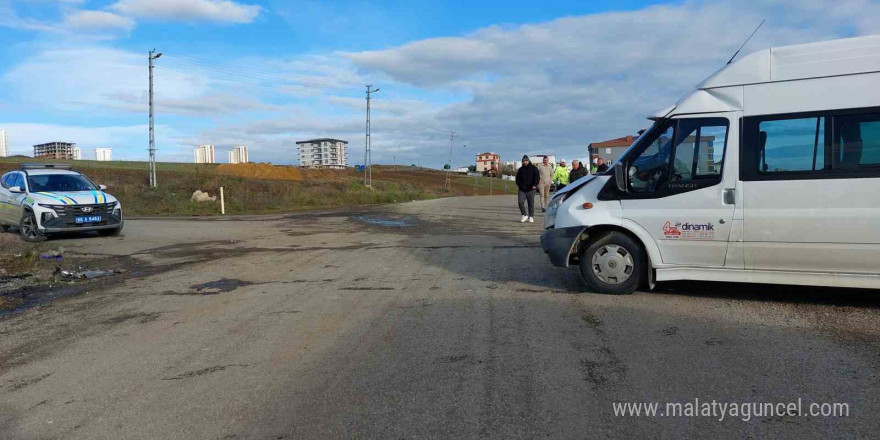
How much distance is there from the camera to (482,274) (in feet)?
26.7

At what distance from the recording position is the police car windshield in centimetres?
1374

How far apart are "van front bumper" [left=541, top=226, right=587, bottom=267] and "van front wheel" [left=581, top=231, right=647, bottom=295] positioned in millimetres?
198

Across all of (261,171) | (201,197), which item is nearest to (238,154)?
(261,171)

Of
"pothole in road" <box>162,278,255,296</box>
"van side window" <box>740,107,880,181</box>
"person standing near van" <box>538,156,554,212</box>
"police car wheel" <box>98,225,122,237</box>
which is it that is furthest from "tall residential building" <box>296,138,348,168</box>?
"van side window" <box>740,107,880,181</box>

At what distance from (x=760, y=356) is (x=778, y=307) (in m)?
1.75

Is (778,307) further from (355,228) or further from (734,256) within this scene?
(355,228)

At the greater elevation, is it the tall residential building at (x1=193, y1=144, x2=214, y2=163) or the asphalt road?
the tall residential building at (x1=193, y1=144, x2=214, y2=163)

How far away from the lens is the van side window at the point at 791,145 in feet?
18.3

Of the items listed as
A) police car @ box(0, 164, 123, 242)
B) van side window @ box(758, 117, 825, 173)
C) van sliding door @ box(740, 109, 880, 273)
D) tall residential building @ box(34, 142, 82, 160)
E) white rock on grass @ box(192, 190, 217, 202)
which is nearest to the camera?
van sliding door @ box(740, 109, 880, 273)

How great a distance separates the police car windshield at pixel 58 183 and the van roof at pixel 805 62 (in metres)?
14.3

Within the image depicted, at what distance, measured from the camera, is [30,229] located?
521 inches

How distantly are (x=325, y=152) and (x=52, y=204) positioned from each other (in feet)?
346

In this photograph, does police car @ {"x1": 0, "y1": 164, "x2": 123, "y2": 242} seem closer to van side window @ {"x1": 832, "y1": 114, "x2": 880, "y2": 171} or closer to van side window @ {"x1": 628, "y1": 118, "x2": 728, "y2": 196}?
van side window @ {"x1": 628, "y1": 118, "x2": 728, "y2": 196}

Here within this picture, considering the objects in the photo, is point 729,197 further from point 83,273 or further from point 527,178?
point 83,273
